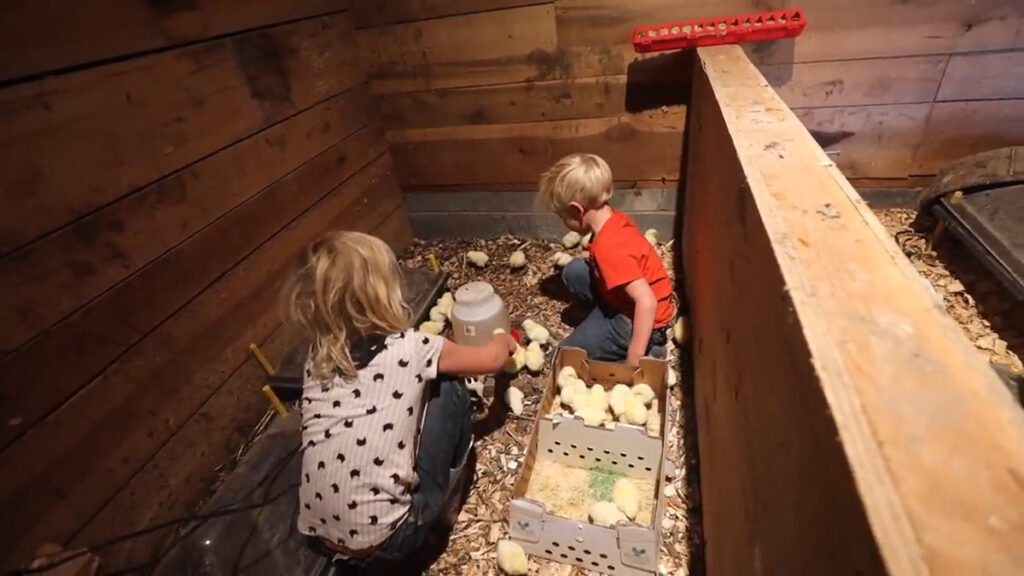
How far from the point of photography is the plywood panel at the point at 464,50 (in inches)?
74.8

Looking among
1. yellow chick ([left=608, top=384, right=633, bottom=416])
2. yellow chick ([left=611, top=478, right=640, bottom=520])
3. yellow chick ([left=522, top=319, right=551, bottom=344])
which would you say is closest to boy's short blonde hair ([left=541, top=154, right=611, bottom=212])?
yellow chick ([left=522, top=319, right=551, bottom=344])

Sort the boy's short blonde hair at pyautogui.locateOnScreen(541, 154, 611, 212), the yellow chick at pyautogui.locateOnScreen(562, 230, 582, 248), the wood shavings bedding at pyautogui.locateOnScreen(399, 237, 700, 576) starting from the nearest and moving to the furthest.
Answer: the wood shavings bedding at pyautogui.locateOnScreen(399, 237, 700, 576), the boy's short blonde hair at pyautogui.locateOnScreen(541, 154, 611, 212), the yellow chick at pyautogui.locateOnScreen(562, 230, 582, 248)

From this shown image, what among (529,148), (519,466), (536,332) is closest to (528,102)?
(529,148)

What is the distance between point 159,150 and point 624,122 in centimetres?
163

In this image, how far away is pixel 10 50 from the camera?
958 millimetres

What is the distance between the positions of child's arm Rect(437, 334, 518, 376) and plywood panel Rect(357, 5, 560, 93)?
1289mm

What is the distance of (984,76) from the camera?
5.38 ft

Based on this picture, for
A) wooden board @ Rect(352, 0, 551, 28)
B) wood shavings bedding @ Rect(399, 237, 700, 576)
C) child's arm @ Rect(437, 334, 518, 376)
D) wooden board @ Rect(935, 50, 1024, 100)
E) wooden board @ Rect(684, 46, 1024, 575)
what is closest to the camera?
wooden board @ Rect(684, 46, 1024, 575)

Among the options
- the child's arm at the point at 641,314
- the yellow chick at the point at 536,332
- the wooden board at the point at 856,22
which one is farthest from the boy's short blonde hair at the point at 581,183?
the wooden board at the point at 856,22

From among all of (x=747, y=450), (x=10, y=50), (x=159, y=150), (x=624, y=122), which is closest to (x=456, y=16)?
(x=624, y=122)

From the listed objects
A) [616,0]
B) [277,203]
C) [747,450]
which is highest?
[616,0]

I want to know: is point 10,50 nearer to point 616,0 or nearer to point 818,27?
point 616,0

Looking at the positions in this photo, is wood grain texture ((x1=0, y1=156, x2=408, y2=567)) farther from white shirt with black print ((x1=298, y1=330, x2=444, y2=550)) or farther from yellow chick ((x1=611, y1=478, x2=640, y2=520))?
yellow chick ((x1=611, y1=478, x2=640, y2=520))

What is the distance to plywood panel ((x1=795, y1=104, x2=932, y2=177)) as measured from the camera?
5.84ft
